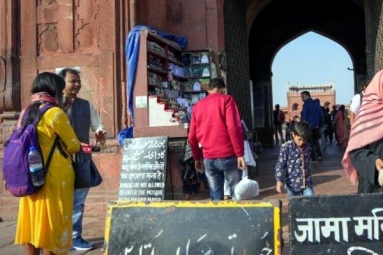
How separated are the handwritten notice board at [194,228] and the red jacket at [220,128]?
205cm

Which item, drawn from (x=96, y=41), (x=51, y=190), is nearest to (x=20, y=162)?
(x=51, y=190)

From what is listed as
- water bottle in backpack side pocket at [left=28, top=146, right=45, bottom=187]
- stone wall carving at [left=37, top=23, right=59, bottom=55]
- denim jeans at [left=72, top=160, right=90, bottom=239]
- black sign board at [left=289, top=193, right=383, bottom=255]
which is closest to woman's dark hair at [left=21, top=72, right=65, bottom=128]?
water bottle in backpack side pocket at [left=28, top=146, right=45, bottom=187]

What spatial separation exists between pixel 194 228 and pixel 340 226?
2.28 feet

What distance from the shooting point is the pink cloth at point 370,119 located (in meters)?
3.05

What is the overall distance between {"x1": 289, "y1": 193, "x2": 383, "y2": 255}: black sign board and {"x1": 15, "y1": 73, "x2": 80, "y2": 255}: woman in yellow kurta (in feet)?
4.85

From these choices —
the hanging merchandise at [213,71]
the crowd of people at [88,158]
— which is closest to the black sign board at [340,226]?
the crowd of people at [88,158]

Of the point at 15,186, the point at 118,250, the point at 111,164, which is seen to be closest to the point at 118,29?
the point at 111,164

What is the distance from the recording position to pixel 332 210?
2645 millimetres

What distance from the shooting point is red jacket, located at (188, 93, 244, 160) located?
4.83 meters

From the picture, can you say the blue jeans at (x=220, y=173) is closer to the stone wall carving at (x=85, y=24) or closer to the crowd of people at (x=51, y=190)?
the crowd of people at (x=51, y=190)

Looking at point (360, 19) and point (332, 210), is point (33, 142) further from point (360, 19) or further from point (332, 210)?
point (360, 19)

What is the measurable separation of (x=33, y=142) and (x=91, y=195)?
380 centimetres

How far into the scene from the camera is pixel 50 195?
336 centimetres

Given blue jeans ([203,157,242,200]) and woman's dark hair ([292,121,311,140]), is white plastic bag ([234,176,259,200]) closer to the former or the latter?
woman's dark hair ([292,121,311,140])
